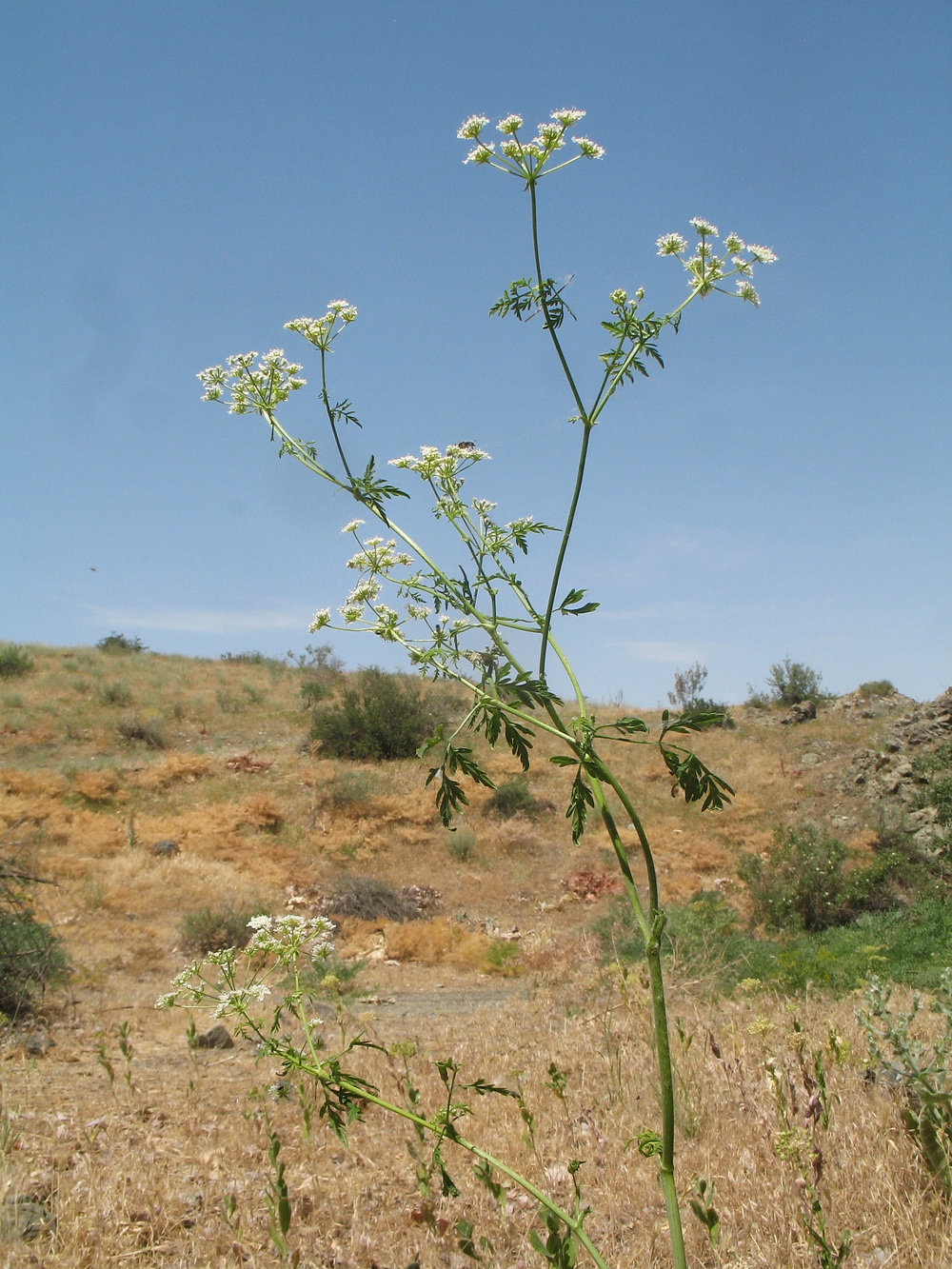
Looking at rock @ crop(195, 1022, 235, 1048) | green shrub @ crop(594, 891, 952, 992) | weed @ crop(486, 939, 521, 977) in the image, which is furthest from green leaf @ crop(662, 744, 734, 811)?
weed @ crop(486, 939, 521, 977)

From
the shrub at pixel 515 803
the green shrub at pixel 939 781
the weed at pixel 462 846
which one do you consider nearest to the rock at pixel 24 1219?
the green shrub at pixel 939 781

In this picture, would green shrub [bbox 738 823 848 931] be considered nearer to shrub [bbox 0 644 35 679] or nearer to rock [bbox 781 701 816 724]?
rock [bbox 781 701 816 724]

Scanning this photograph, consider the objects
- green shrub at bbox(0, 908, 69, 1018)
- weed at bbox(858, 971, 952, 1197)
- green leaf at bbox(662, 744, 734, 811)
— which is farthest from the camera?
green shrub at bbox(0, 908, 69, 1018)

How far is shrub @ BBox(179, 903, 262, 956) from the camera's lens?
32.4 feet

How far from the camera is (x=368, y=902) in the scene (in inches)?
484

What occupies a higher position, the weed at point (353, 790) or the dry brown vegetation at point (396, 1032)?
the weed at point (353, 790)

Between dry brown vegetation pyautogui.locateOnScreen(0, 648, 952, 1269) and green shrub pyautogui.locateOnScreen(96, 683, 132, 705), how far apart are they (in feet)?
7.95

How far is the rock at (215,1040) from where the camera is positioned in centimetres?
660

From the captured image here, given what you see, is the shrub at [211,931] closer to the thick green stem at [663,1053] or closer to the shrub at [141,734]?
the thick green stem at [663,1053]

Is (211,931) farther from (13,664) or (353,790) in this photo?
(13,664)

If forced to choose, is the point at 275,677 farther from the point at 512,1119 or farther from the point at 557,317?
the point at 557,317

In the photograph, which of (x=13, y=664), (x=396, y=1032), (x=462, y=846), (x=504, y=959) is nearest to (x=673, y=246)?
(x=396, y=1032)

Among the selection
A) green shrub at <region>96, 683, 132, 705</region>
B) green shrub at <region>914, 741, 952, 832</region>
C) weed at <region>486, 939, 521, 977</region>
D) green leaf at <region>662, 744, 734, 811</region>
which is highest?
green shrub at <region>96, 683, 132, 705</region>

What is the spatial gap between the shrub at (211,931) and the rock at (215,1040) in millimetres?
3084
